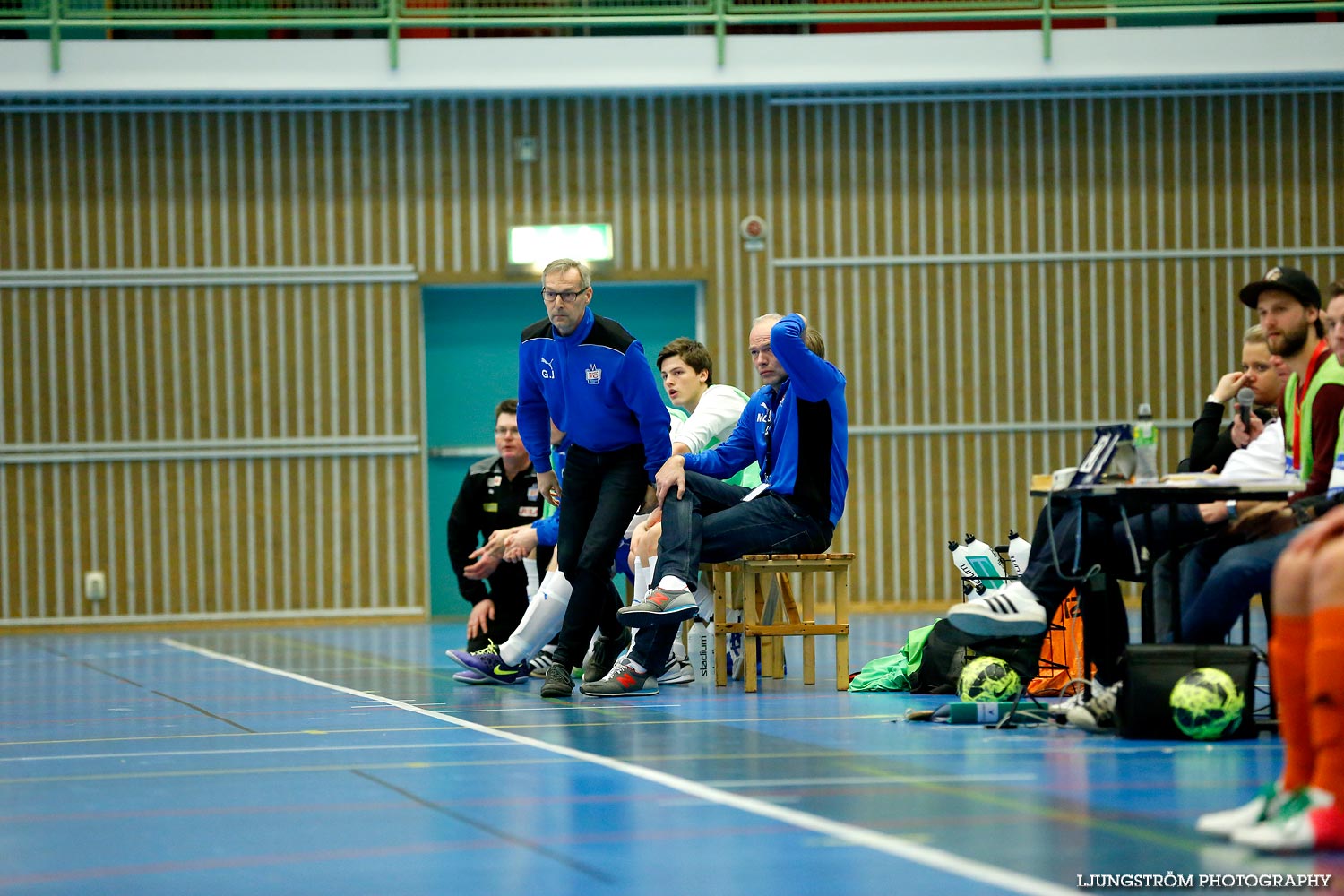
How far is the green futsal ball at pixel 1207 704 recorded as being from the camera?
4430mm

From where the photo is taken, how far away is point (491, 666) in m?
6.76

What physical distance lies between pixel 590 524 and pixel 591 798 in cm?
271

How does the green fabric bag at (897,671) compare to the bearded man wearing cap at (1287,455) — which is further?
the green fabric bag at (897,671)

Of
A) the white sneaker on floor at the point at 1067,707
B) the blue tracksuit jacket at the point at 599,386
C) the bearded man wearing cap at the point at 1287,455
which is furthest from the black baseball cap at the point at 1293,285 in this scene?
the blue tracksuit jacket at the point at 599,386

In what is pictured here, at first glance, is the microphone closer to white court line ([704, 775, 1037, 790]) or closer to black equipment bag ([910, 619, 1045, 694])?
black equipment bag ([910, 619, 1045, 694])

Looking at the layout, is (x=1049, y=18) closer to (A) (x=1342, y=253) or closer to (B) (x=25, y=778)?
(A) (x=1342, y=253)

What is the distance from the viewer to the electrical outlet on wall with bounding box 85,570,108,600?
42.8ft

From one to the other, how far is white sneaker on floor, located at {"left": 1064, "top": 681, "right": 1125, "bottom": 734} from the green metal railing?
8.95 meters

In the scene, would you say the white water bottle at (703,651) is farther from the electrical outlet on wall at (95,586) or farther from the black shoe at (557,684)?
the electrical outlet on wall at (95,586)

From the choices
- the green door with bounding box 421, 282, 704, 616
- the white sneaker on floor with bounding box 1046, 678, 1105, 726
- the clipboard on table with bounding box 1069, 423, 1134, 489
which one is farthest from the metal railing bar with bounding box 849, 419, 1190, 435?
the clipboard on table with bounding box 1069, 423, 1134, 489

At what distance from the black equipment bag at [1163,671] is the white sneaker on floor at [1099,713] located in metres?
0.20

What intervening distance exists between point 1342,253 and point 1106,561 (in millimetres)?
10120

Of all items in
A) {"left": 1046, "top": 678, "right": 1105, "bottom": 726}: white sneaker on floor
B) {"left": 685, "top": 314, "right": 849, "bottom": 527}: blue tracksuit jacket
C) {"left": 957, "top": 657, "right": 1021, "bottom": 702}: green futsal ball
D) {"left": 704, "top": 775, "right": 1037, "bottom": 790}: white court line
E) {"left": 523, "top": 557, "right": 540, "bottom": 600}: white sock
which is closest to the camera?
{"left": 704, "top": 775, "right": 1037, "bottom": 790}: white court line

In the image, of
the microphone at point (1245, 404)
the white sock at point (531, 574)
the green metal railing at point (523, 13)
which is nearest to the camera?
the microphone at point (1245, 404)
